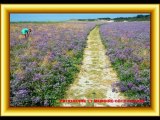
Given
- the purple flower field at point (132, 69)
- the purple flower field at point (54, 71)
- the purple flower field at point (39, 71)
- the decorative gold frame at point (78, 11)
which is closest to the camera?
the decorative gold frame at point (78, 11)

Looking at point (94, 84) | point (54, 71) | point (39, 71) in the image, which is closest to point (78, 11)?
point (94, 84)

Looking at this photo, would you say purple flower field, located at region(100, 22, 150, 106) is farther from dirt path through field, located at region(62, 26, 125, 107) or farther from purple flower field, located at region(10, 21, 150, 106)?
dirt path through field, located at region(62, 26, 125, 107)

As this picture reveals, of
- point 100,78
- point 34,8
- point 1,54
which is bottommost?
point 100,78

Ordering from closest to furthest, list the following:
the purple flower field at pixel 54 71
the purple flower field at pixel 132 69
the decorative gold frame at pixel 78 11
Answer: the decorative gold frame at pixel 78 11 < the purple flower field at pixel 54 71 < the purple flower field at pixel 132 69

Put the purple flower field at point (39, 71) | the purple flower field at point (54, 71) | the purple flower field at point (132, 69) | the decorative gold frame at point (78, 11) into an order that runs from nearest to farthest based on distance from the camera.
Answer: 1. the decorative gold frame at point (78, 11)
2. the purple flower field at point (39, 71)
3. the purple flower field at point (54, 71)
4. the purple flower field at point (132, 69)

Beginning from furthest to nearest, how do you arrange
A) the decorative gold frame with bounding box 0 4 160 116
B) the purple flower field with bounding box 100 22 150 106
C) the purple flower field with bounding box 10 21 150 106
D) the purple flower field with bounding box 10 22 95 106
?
1. the purple flower field with bounding box 100 22 150 106
2. the purple flower field with bounding box 10 21 150 106
3. the purple flower field with bounding box 10 22 95 106
4. the decorative gold frame with bounding box 0 4 160 116

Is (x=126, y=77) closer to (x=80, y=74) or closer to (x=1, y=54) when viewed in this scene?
(x=80, y=74)

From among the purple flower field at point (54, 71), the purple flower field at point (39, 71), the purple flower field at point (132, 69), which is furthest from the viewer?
the purple flower field at point (132, 69)

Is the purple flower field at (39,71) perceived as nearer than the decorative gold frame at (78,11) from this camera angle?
No

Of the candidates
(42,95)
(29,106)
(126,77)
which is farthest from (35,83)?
(126,77)

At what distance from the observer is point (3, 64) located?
370 inches

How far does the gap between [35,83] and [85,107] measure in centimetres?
275

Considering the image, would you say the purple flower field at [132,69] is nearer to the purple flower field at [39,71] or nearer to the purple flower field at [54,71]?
the purple flower field at [54,71]

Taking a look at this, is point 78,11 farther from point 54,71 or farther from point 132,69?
point 132,69
